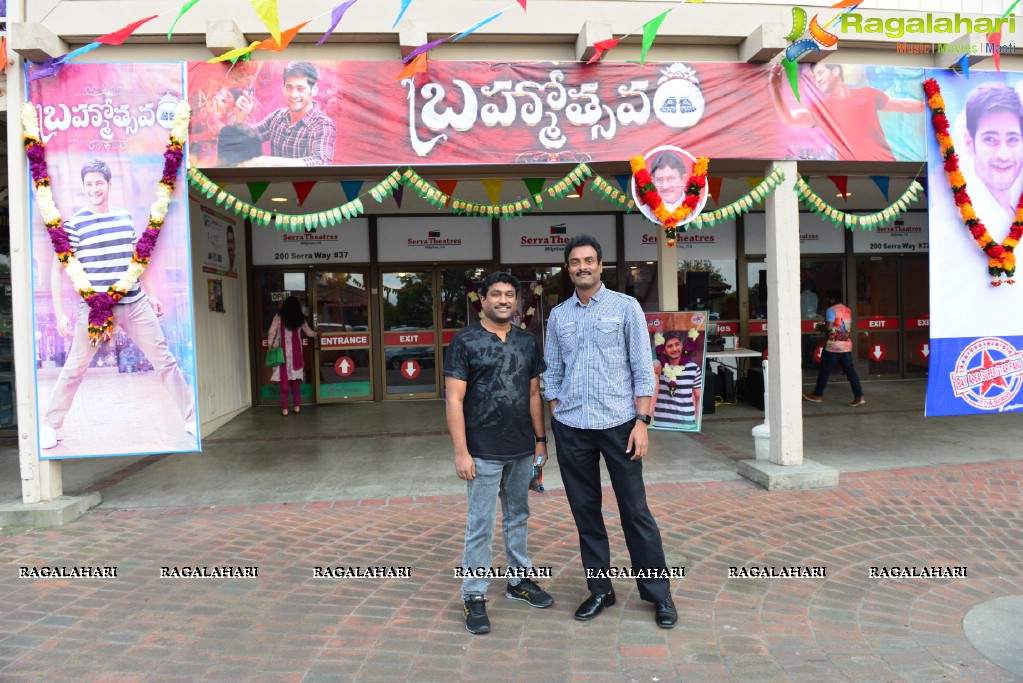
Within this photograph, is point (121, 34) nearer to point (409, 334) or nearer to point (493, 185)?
point (493, 185)

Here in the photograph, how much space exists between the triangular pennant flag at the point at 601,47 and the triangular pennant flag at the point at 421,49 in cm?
113

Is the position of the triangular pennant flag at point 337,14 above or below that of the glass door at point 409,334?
above

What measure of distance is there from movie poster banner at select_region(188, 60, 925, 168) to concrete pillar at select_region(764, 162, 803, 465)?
1.35ft

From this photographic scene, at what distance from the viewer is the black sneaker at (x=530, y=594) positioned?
141 inches

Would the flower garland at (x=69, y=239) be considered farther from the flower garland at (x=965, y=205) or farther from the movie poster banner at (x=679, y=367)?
the flower garland at (x=965, y=205)

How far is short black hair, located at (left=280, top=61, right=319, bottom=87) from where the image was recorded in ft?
17.1

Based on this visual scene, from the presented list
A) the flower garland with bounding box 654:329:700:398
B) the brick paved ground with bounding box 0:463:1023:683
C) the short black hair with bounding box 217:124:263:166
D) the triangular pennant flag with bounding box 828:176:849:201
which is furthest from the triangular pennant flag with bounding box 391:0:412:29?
the triangular pennant flag with bounding box 828:176:849:201

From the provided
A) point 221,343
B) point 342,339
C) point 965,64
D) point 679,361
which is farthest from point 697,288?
point 221,343

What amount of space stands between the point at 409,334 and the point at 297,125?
5.84 metres

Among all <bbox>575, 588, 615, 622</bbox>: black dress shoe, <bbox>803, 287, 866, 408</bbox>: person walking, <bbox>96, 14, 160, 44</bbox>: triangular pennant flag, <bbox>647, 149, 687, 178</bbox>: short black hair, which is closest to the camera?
<bbox>575, 588, 615, 622</bbox>: black dress shoe

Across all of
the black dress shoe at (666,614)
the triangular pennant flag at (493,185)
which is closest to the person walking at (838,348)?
the triangular pennant flag at (493,185)

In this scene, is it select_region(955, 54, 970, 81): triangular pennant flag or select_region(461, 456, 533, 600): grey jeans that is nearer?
select_region(461, 456, 533, 600): grey jeans

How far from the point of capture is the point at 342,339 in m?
10.7

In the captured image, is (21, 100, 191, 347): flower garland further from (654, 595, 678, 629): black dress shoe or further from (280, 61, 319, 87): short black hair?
(654, 595, 678, 629): black dress shoe
